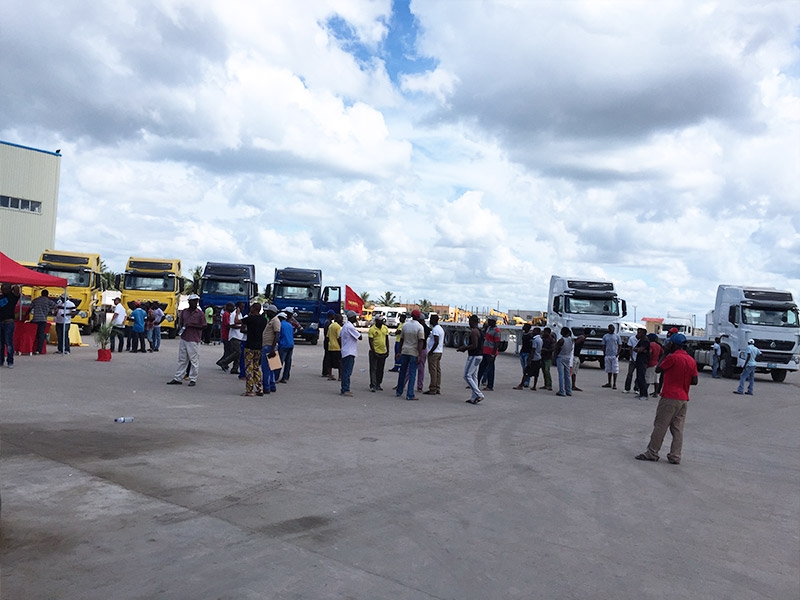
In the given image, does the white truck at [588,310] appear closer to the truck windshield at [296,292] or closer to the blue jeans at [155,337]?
the truck windshield at [296,292]

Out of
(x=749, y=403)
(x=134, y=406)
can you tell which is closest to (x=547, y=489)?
(x=134, y=406)

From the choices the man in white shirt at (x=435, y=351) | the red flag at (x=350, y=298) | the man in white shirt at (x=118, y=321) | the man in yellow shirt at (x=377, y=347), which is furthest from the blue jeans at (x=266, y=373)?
the red flag at (x=350, y=298)

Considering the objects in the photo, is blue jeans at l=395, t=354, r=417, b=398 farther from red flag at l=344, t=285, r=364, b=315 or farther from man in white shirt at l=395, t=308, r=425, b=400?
red flag at l=344, t=285, r=364, b=315

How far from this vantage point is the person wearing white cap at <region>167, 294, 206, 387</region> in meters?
15.1

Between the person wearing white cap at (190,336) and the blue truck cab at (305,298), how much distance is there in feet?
59.4

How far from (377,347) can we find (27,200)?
136 ft

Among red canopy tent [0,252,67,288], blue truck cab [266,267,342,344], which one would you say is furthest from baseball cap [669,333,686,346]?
blue truck cab [266,267,342,344]

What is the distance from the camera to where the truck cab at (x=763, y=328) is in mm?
26719

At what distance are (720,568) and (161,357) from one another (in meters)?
19.5

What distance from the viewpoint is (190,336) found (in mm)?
15156

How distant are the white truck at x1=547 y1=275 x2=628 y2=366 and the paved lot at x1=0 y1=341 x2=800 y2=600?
15.9 m

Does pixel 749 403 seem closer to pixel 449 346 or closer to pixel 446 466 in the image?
pixel 446 466

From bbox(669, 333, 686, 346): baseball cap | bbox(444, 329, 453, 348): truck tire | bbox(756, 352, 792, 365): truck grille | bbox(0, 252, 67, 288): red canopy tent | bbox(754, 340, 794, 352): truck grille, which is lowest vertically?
bbox(444, 329, 453, 348): truck tire

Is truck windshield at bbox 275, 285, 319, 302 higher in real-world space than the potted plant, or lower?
higher
